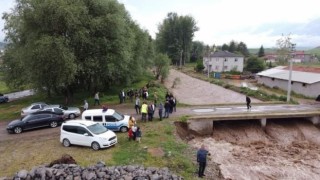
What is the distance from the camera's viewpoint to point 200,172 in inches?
678

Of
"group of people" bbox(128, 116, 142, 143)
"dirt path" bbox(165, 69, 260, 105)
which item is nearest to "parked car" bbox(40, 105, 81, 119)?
"group of people" bbox(128, 116, 142, 143)

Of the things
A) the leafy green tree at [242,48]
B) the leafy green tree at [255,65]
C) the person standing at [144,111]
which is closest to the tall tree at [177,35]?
the leafy green tree at [255,65]

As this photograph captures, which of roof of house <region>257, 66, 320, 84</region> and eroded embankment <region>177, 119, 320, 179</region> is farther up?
roof of house <region>257, 66, 320, 84</region>

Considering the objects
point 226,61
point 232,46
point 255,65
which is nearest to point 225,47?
point 232,46

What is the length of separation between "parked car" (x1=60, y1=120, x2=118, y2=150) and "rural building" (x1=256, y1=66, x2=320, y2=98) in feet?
105

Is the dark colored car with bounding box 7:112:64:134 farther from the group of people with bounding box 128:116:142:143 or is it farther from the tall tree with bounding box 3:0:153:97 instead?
the group of people with bounding box 128:116:142:143

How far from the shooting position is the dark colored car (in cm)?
2631

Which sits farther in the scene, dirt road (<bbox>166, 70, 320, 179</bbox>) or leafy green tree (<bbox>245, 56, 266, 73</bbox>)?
leafy green tree (<bbox>245, 56, 266, 73</bbox>)

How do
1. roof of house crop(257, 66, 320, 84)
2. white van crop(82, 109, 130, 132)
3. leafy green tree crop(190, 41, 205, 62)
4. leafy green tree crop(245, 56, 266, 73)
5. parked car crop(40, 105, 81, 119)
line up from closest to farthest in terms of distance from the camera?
white van crop(82, 109, 130, 132) → parked car crop(40, 105, 81, 119) → roof of house crop(257, 66, 320, 84) → leafy green tree crop(245, 56, 266, 73) → leafy green tree crop(190, 41, 205, 62)

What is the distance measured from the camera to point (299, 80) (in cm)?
4550

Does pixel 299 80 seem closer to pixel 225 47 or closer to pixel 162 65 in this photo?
pixel 162 65

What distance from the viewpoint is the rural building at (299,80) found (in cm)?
4312

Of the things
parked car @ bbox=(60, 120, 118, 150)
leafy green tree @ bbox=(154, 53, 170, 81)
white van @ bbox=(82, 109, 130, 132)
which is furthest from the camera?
leafy green tree @ bbox=(154, 53, 170, 81)

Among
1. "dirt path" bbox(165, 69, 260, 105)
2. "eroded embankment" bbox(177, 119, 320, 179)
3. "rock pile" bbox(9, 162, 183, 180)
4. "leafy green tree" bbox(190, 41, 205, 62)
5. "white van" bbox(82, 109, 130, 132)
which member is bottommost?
"eroded embankment" bbox(177, 119, 320, 179)
